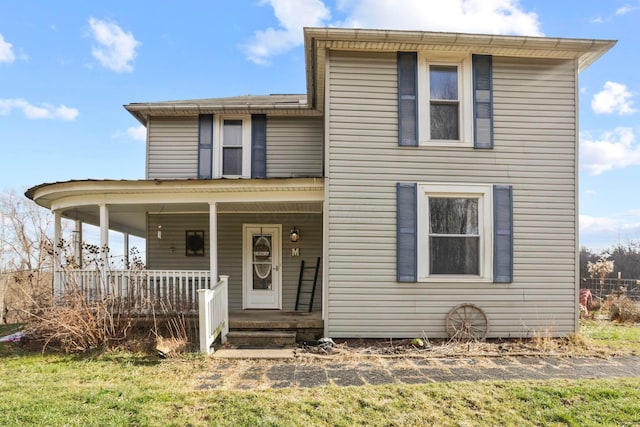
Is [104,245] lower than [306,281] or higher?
higher

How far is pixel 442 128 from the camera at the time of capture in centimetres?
700

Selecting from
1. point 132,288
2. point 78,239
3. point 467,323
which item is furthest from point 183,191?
point 467,323

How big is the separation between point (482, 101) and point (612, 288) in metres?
8.54

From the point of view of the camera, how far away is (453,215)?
6898 millimetres

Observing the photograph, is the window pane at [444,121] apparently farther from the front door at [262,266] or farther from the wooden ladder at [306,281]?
the front door at [262,266]


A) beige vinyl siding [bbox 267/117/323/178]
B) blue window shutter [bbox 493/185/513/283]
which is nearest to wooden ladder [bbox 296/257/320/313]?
beige vinyl siding [bbox 267/117/323/178]

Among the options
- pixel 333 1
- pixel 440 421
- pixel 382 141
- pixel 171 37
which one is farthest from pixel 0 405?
pixel 171 37

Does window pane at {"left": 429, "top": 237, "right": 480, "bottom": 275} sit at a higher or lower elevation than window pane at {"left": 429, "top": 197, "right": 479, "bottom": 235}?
lower

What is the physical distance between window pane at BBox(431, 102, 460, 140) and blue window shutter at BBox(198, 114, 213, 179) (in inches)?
197

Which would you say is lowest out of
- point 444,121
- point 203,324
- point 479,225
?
point 203,324

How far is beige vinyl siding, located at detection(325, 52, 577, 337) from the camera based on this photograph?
22.0ft

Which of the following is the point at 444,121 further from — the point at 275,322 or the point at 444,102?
the point at 275,322

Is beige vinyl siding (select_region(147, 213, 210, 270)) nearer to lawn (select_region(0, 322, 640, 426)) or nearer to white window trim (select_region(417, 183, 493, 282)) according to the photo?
lawn (select_region(0, 322, 640, 426))

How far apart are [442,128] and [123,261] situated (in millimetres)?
6662
